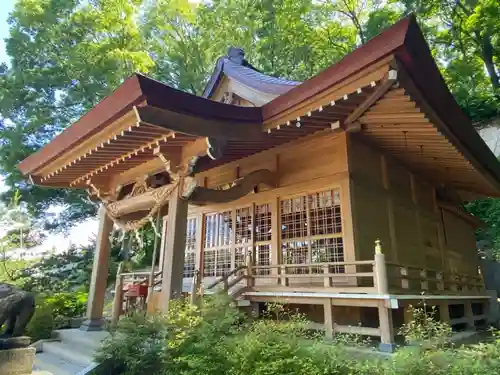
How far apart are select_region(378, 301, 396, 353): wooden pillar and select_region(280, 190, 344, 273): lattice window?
1485 mm

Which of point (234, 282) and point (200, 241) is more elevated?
point (200, 241)

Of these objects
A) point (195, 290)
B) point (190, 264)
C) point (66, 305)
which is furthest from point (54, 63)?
point (195, 290)

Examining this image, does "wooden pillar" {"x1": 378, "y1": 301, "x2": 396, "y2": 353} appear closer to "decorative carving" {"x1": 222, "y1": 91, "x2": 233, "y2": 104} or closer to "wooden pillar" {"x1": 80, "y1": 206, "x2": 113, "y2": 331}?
"wooden pillar" {"x1": 80, "y1": 206, "x2": 113, "y2": 331}

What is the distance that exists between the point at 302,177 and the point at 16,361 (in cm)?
547

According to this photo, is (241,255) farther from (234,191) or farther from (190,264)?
(234,191)

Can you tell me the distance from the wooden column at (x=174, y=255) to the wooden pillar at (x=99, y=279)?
8.53 feet

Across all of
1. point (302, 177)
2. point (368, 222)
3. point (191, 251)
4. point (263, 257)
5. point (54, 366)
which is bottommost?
point (54, 366)

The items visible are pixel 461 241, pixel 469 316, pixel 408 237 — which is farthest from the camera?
pixel 461 241

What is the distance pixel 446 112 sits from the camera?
5609 mm

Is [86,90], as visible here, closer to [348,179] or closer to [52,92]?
[52,92]

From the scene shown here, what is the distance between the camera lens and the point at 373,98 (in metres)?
4.98

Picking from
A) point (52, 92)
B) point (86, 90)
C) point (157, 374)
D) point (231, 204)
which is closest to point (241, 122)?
point (231, 204)

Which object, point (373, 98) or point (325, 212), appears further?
point (325, 212)

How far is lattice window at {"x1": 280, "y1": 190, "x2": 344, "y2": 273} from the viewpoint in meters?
6.58
